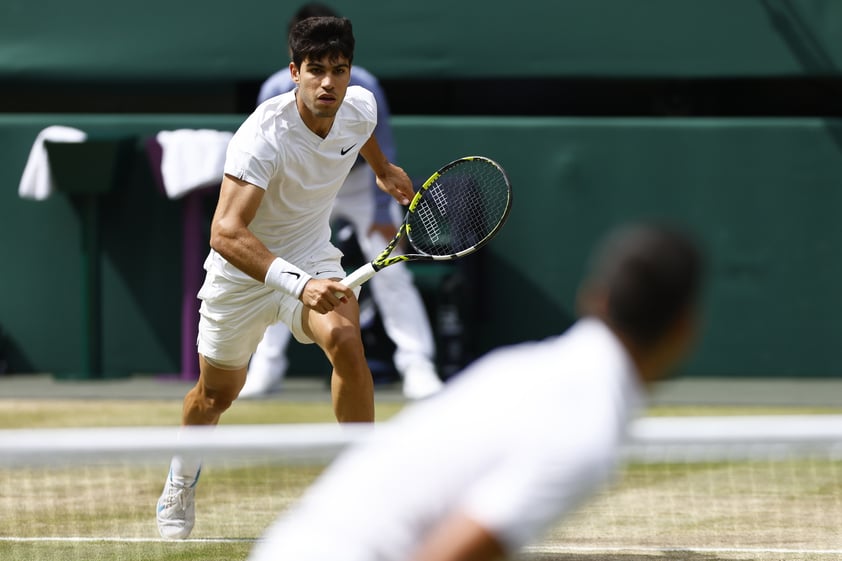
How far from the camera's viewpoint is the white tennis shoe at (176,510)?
195 inches

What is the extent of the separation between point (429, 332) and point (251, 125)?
3901 mm

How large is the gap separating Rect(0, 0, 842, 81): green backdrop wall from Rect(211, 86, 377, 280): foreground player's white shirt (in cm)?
440

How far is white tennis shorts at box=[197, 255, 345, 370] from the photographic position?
4.96 metres

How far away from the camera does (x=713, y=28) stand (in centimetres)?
930

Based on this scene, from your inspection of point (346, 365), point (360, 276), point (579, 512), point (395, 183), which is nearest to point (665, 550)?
point (579, 512)

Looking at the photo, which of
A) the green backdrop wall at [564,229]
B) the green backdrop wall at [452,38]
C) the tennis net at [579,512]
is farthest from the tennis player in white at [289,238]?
the green backdrop wall at [452,38]

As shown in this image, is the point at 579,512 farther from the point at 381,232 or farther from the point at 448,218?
the point at 381,232

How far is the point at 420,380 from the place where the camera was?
8.40 meters

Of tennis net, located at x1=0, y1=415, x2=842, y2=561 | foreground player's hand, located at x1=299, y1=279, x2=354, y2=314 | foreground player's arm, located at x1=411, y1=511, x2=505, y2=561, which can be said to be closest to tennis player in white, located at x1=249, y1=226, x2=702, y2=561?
foreground player's arm, located at x1=411, y1=511, x2=505, y2=561

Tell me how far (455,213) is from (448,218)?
0.09 metres

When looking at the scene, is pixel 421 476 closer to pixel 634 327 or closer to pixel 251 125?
pixel 634 327

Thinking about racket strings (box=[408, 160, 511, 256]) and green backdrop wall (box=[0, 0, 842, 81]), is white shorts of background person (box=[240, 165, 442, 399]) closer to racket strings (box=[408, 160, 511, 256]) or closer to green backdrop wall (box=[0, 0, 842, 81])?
green backdrop wall (box=[0, 0, 842, 81])

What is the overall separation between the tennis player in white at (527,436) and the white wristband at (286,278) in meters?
2.33

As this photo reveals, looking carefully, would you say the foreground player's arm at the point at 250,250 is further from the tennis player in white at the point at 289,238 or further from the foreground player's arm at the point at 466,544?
the foreground player's arm at the point at 466,544
